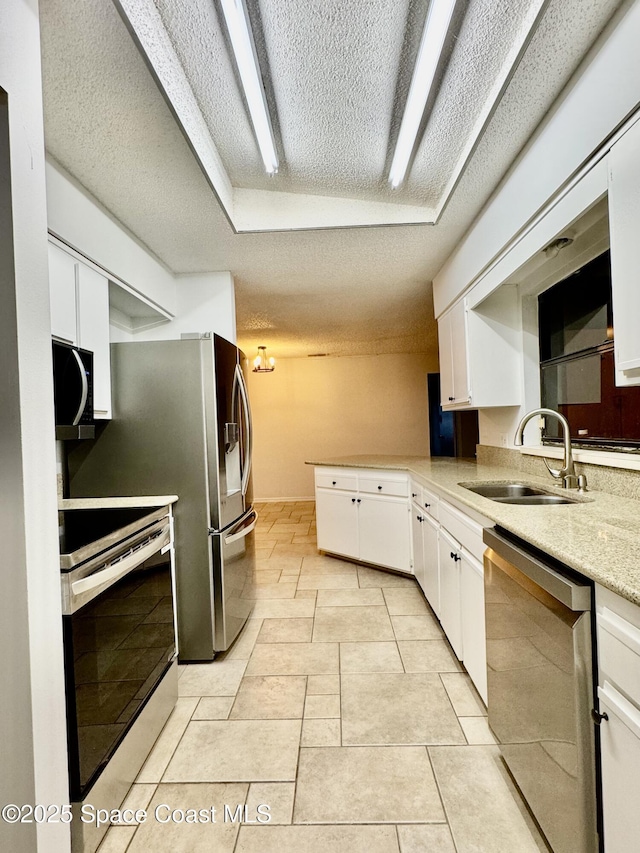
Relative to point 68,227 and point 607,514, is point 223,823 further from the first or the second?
point 68,227

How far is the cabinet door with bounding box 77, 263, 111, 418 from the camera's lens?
2.03 metres

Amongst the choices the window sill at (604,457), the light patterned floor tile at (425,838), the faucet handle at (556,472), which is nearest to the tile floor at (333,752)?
the light patterned floor tile at (425,838)

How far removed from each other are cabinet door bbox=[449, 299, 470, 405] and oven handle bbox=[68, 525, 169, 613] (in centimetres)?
224

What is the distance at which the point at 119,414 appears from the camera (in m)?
2.38

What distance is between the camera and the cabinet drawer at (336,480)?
153 inches

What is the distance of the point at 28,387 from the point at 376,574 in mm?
3221

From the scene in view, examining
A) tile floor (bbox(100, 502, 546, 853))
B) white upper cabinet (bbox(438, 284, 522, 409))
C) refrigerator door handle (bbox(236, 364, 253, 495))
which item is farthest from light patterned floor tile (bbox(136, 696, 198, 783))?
white upper cabinet (bbox(438, 284, 522, 409))

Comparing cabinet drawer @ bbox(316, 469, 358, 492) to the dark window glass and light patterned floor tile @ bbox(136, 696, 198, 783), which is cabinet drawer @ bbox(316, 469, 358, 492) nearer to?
the dark window glass

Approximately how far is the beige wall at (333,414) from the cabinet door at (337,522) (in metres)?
3.13

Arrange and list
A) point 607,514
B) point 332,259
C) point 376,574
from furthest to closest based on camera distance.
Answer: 1. point 376,574
2. point 332,259
3. point 607,514

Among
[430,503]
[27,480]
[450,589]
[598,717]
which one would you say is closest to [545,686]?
[598,717]

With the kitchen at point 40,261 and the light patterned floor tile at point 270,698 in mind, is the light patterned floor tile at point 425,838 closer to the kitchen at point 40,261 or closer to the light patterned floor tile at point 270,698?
the light patterned floor tile at point 270,698

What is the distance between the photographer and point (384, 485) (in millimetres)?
3568

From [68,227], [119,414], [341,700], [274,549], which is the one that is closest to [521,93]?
[68,227]
